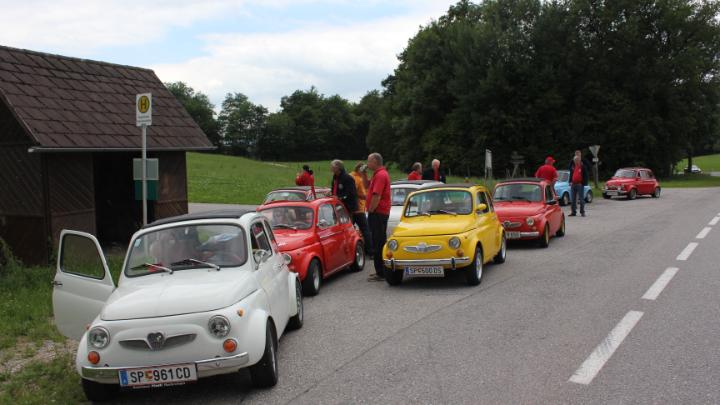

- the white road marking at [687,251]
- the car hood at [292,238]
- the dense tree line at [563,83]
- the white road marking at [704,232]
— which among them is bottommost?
the white road marking at [687,251]

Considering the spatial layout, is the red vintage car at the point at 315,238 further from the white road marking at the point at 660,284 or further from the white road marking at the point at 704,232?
the white road marking at the point at 704,232

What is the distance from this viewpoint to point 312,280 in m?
9.41

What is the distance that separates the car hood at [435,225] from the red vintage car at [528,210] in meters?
3.61

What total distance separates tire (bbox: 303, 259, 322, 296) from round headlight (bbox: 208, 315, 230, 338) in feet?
14.0

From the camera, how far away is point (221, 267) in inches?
238

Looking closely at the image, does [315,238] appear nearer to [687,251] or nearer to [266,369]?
[266,369]

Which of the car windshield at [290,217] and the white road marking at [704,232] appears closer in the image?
the car windshield at [290,217]

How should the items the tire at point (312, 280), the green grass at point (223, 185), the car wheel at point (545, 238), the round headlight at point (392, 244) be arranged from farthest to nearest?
the green grass at point (223, 185) → the car wheel at point (545, 238) → the round headlight at point (392, 244) → the tire at point (312, 280)

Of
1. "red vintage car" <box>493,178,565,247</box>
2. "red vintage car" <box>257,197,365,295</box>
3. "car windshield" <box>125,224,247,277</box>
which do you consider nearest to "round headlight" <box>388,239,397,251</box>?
"red vintage car" <box>257,197,365,295</box>

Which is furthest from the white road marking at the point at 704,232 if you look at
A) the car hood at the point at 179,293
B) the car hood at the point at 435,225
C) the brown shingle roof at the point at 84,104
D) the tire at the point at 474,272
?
the car hood at the point at 179,293

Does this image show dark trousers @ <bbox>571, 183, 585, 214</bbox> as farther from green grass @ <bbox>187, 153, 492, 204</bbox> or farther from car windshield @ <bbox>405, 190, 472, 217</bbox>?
green grass @ <bbox>187, 153, 492, 204</bbox>

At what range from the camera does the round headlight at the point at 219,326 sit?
198 inches

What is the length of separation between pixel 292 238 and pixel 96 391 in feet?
15.9

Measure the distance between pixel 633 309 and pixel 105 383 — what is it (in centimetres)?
604
